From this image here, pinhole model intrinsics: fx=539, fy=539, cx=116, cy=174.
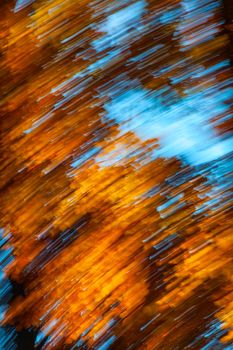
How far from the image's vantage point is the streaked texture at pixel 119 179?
49 centimetres

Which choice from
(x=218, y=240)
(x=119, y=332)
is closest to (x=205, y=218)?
(x=218, y=240)

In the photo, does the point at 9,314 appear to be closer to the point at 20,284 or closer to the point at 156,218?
the point at 20,284

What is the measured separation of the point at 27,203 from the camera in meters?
0.53

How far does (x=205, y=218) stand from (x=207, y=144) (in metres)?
0.07

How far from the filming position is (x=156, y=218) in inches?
19.7

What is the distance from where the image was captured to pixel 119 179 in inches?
20.2

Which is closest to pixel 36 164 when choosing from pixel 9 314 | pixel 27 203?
pixel 27 203

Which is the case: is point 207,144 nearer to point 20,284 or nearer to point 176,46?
point 176,46

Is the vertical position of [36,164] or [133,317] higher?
[36,164]

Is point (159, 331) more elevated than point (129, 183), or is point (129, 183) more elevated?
point (129, 183)

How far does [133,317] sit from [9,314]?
126mm

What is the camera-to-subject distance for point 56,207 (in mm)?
524

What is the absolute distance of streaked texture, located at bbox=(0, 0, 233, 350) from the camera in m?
0.49

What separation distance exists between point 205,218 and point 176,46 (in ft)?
0.55
